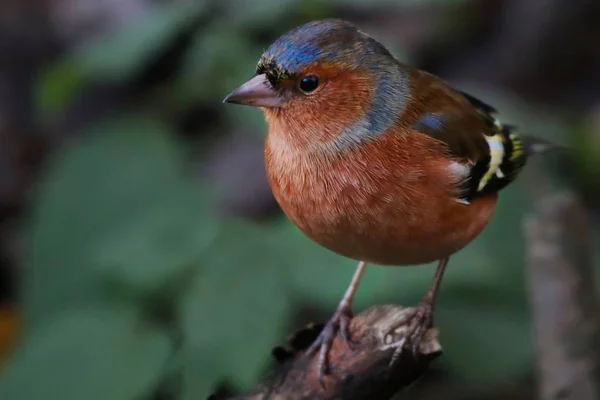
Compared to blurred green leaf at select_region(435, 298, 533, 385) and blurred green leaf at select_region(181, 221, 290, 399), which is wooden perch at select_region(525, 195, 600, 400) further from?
blurred green leaf at select_region(181, 221, 290, 399)

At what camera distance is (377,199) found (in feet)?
6.87

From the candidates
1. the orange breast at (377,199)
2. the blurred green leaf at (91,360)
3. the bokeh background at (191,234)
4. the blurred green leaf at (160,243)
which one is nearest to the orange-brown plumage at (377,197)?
the orange breast at (377,199)

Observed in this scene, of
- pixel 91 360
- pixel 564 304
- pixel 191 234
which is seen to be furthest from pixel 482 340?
pixel 91 360

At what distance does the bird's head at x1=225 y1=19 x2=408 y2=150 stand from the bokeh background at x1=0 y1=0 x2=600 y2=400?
0.67m

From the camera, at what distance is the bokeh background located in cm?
284

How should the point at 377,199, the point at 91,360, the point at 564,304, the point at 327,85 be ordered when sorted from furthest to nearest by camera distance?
the point at 91,360, the point at 564,304, the point at 327,85, the point at 377,199

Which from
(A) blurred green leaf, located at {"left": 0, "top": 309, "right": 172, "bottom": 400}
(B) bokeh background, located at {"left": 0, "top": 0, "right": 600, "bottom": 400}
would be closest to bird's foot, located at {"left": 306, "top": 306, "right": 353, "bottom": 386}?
(B) bokeh background, located at {"left": 0, "top": 0, "right": 600, "bottom": 400}

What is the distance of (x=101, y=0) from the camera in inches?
220

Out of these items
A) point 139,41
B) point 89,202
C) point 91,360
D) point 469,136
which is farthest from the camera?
point 89,202

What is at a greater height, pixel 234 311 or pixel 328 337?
pixel 328 337

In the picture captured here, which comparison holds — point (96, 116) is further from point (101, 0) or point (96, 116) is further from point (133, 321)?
point (133, 321)

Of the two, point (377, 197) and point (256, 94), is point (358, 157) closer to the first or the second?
point (377, 197)

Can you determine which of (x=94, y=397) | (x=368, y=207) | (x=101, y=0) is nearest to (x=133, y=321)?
(x=94, y=397)

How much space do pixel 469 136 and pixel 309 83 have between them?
21.1 inches
